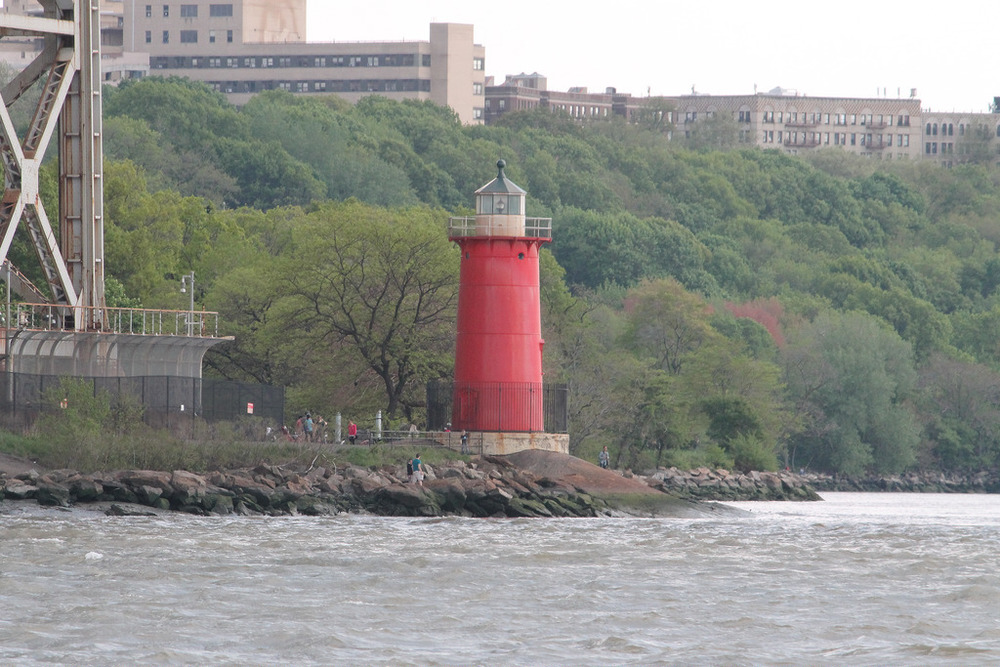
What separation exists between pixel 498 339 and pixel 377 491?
6.63 m

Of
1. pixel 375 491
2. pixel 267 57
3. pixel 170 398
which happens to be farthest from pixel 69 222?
pixel 267 57

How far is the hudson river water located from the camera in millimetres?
24797

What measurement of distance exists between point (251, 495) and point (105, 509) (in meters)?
3.50

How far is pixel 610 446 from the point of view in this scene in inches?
2889

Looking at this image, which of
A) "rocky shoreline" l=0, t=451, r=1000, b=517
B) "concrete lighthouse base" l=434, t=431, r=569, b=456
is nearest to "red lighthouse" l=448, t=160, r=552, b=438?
"concrete lighthouse base" l=434, t=431, r=569, b=456

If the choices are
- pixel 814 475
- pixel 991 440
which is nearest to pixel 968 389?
pixel 991 440

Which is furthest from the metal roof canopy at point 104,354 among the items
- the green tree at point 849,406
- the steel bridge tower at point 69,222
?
the green tree at point 849,406

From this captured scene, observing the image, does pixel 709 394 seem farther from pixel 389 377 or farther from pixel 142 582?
pixel 142 582

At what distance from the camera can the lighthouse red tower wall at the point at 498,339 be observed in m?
49.2

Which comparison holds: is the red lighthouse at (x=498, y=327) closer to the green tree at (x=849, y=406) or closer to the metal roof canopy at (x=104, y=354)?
the metal roof canopy at (x=104, y=354)

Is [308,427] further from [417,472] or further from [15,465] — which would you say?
[15,465]

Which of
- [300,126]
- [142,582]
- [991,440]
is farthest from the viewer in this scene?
[300,126]

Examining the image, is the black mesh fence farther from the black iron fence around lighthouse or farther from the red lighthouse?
the red lighthouse

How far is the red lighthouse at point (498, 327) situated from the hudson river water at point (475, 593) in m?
7.07
